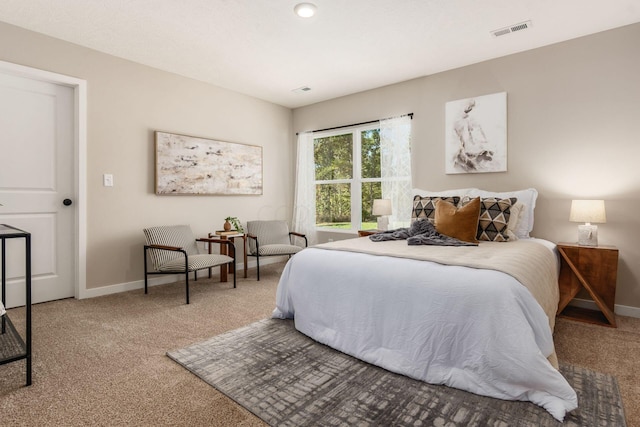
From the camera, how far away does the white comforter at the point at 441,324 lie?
1.65 meters

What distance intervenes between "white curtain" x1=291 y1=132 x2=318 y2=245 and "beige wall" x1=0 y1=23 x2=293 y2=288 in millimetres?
1076

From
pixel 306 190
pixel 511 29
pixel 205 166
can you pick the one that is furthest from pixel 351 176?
pixel 511 29

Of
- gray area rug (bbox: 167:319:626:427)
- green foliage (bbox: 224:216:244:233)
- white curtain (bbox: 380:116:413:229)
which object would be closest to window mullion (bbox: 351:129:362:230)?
white curtain (bbox: 380:116:413:229)

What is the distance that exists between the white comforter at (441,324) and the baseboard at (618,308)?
80.2 inches

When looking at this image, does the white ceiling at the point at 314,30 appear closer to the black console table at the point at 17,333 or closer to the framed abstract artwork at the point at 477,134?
the framed abstract artwork at the point at 477,134

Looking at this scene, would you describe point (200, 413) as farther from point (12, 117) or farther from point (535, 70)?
point (535, 70)

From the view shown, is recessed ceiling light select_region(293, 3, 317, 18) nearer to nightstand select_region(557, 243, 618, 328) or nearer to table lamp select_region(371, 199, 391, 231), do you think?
table lamp select_region(371, 199, 391, 231)

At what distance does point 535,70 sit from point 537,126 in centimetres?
57

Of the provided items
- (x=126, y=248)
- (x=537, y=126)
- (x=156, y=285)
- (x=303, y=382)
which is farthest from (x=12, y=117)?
(x=537, y=126)

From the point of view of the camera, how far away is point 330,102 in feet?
17.4

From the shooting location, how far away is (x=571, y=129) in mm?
3377

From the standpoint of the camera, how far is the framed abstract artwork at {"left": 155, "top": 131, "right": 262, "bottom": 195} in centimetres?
418

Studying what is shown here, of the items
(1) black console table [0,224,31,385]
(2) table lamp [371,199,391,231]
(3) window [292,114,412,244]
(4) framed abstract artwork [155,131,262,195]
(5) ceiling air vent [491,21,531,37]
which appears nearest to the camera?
(1) black console table [0,224,31,385]

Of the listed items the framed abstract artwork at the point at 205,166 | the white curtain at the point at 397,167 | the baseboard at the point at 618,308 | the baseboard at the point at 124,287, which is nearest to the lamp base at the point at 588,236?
the baseboard at the point at 618,308
